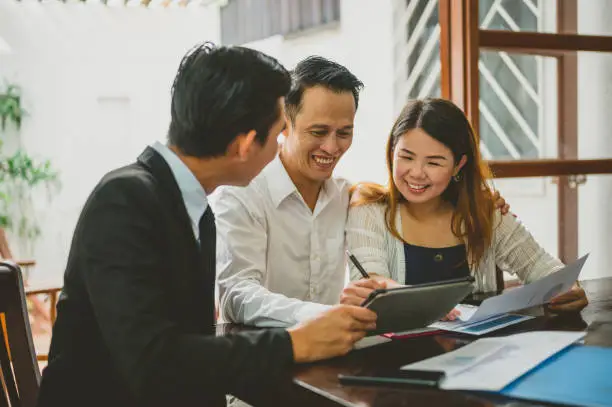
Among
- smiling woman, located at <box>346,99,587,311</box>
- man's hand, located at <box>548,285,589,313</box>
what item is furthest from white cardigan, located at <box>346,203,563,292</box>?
man's hand, located at <box>548,285,589,313</box>

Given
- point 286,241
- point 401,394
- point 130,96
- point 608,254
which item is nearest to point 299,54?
point 130,96

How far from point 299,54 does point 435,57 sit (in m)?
1.62

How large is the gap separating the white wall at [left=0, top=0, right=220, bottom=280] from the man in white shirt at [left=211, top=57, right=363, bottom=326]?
513cm

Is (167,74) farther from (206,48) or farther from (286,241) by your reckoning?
(206,48)

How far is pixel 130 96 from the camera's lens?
707 cm

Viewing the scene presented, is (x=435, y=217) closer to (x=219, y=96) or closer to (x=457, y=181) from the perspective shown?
(x=457, y=181)

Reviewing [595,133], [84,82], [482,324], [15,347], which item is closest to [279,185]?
[482,324]

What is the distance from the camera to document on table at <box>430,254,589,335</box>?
4.15 feet

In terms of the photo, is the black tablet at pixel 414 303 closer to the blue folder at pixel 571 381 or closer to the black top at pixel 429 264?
the blue folder at pixel 571 381

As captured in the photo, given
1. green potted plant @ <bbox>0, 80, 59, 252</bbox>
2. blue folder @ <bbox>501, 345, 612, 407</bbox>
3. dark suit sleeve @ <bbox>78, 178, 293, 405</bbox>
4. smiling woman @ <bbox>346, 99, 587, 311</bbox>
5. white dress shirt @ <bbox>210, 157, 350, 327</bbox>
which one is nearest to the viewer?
blue folder @ <bbox>501, 345, 612, 407</bbox>

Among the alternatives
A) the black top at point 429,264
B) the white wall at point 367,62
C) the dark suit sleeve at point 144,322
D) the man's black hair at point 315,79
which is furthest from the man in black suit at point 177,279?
the white wall at point 367,62

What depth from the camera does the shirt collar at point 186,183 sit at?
3.75ft

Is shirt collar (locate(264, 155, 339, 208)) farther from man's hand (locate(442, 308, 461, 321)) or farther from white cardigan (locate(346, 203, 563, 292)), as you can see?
man's hand (locate(442, 308, 461, 321))

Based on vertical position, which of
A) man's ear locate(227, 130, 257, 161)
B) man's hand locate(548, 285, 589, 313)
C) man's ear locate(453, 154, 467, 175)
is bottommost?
man's hand locate(548, 285, 589, 313)
